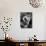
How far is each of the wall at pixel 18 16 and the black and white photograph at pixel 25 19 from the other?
109 mm

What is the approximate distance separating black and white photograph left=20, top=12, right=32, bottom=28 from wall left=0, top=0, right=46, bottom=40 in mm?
109

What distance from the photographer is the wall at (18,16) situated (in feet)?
15.3

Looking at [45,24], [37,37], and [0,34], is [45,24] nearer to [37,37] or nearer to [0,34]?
[37,37]

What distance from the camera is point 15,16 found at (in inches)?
185

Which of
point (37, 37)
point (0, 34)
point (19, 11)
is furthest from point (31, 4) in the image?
point (0, 34)

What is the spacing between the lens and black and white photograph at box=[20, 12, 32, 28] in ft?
15.5

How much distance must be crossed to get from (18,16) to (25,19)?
A: 0.28 metres

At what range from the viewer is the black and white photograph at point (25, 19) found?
4.71 meters

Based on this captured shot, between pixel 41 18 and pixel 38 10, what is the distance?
311 mm

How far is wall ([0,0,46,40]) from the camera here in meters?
4.66

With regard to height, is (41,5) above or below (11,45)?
above

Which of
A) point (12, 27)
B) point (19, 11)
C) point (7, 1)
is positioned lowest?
point (12, 27)

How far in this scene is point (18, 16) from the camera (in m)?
4.71

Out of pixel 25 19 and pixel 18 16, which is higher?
pixel 18 16
